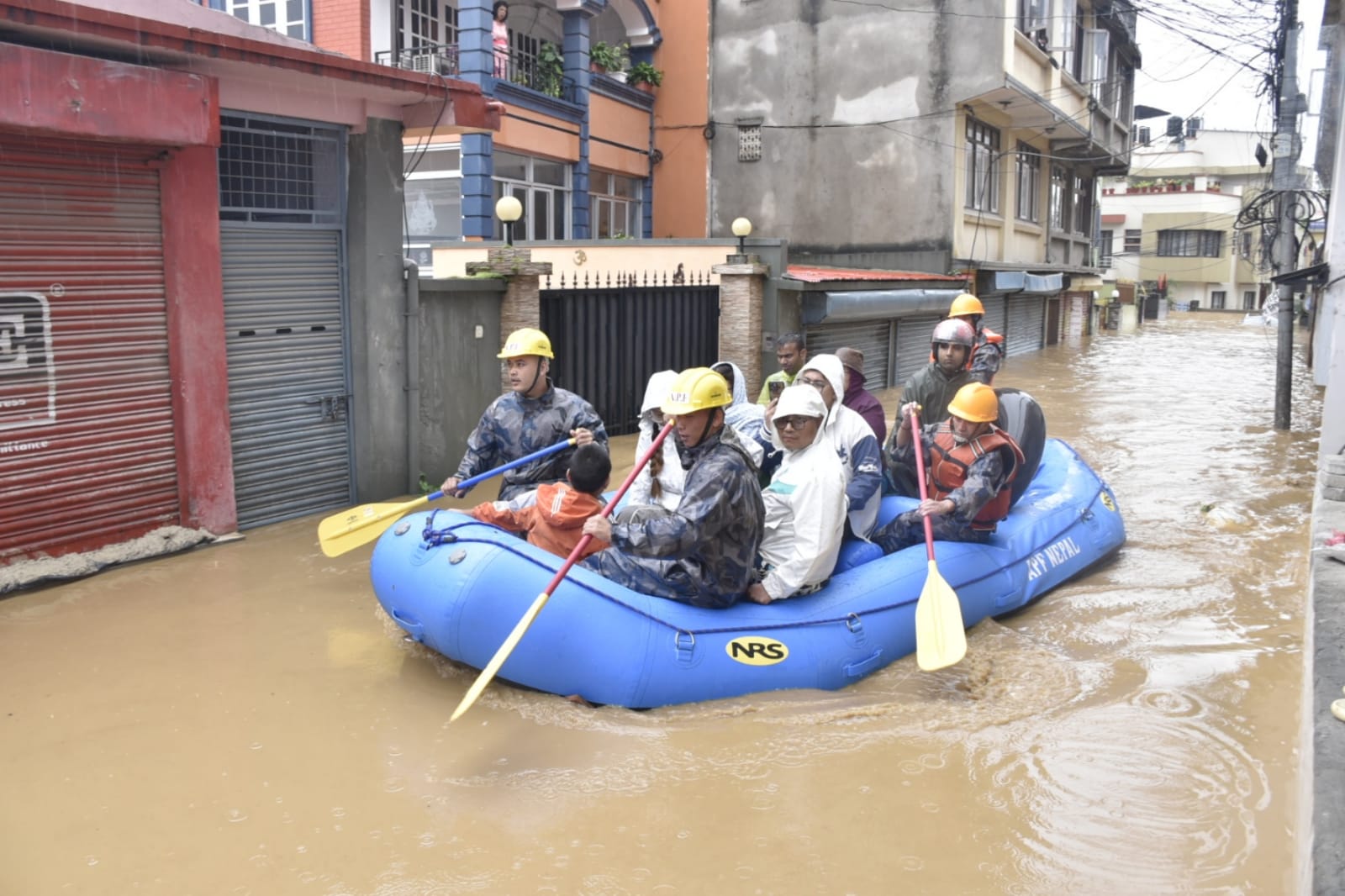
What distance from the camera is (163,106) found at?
660cm

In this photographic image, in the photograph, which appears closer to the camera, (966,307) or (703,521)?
(703,521)

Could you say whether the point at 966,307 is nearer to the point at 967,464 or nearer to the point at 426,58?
the point at 967,464

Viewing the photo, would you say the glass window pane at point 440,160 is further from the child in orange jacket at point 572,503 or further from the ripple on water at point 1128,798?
the ripple on water at point 1128,798

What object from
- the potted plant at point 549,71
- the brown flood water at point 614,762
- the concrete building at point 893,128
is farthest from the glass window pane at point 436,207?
the brown flood water at point 614,762

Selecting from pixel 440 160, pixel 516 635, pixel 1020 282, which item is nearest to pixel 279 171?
pixel 516 635

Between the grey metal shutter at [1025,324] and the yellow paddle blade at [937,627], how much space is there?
1953 centimetres

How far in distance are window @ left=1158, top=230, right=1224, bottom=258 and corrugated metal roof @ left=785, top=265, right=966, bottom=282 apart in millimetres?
36141

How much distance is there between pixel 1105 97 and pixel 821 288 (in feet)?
60.6

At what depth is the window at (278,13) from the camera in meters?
17.2

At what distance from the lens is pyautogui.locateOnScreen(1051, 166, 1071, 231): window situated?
2680cm

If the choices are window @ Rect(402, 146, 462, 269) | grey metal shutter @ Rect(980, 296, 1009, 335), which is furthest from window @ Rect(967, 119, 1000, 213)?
window @ Rect(402, 146, 462, 269)

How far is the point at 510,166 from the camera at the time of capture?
18734mm

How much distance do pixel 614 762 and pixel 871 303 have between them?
464 inches

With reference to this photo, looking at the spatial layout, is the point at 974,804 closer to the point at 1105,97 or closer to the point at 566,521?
the point at 566,521
